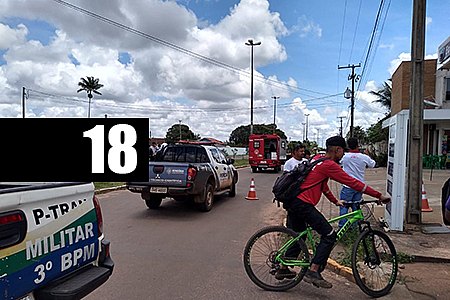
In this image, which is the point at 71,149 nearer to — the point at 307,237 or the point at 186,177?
the point at 307,237

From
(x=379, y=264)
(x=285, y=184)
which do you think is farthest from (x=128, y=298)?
(x=379, y=264)

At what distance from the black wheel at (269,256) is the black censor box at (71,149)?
68.2 inches

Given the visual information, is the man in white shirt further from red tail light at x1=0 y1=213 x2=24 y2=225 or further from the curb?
red tail light at x1=0 y1=213 x2=24 y2=225

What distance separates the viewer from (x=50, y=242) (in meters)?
2.79

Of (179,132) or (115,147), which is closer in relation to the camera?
(115,147)

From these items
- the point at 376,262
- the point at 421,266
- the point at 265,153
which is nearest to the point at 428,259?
the point at 421,266

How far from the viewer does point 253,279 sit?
4.88 m

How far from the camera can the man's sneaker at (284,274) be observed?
16.1 ft

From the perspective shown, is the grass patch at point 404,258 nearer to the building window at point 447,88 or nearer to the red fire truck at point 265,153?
the red fire truck at point 265,153

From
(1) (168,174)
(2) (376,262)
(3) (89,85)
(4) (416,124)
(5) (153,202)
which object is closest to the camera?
(2) (376,262)

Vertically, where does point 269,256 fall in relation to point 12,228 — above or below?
below

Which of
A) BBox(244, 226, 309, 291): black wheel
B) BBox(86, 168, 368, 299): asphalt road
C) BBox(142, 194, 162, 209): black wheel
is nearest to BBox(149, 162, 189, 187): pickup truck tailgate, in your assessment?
BBox(86, 168, 368, 299): asphalt road

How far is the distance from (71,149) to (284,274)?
293 cm

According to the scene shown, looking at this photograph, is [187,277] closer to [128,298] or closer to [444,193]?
[128,298]
